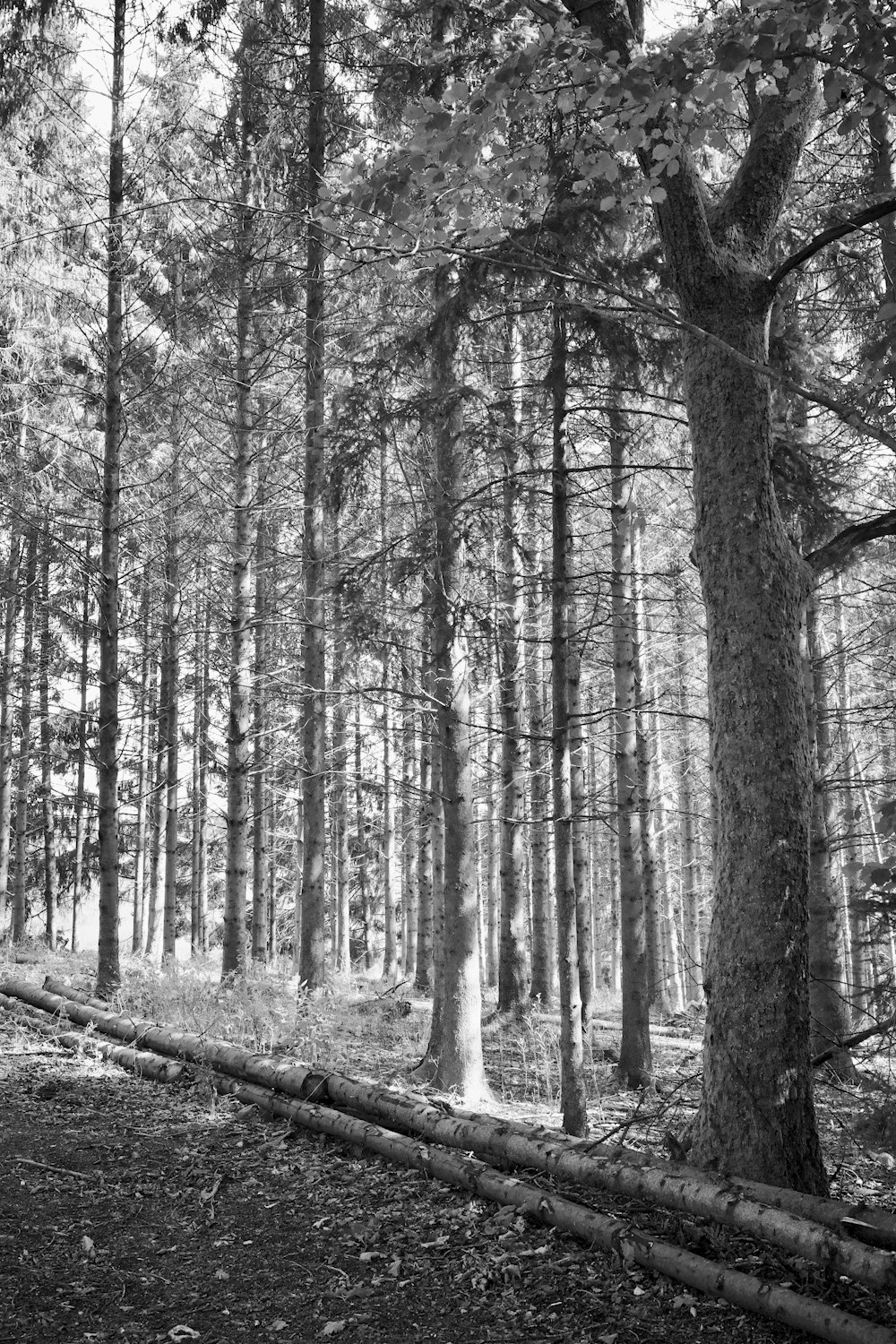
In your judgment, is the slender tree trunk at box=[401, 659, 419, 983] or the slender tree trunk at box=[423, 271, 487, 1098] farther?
the slender tree trunk at box=[401, 659, 419, 983]

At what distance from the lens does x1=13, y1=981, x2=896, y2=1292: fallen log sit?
3.84 meters

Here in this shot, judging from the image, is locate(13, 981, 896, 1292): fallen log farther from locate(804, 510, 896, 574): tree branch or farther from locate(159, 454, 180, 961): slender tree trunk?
locate(159, 454, 180, 961): slender tree trunk

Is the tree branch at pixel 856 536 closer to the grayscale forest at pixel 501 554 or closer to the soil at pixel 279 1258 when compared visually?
the grayscale forest at pixel 501 554

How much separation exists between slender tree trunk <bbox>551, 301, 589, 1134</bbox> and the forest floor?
750 mm

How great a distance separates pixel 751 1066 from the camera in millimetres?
4746

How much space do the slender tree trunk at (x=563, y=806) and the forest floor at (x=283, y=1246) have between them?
75 centimetres

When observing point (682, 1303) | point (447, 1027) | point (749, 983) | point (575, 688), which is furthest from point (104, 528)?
point (682, 1303)

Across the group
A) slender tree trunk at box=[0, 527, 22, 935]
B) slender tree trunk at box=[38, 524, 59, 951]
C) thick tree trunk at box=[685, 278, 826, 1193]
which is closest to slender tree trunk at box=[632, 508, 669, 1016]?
thick tree trunk at box=[685, 278, 826, 1193]

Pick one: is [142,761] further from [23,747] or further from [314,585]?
[314,585]

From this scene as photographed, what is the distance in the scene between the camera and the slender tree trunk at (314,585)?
11.6 metres

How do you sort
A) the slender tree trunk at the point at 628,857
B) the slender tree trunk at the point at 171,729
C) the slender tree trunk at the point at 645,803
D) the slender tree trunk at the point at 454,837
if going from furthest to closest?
the slender tree trunk at the point at 171,729 < the slender tree trunk at the point at 645,803 < the slender tree trunk at the point at 628,857 < the slender tree trunk at the point at 454,837

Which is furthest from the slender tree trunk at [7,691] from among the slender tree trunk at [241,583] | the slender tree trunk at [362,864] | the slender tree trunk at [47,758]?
the slender tree trunk at [362,864]

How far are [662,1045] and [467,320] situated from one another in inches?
399

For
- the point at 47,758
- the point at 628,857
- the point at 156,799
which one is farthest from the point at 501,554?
the point at 156,799
